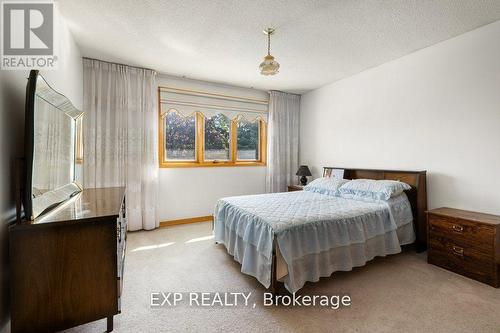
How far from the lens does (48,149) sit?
1.63 metres

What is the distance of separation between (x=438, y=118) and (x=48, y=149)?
399 centimetres

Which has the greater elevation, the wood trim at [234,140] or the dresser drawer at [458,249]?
the wood trim at [234,140]

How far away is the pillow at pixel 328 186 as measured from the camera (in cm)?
351

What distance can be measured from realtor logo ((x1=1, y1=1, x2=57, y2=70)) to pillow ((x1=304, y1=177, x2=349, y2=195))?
3.49 metres

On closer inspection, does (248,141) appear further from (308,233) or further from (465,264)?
A: (465,264)

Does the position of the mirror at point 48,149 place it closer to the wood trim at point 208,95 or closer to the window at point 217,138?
the wood trim at point 208,95

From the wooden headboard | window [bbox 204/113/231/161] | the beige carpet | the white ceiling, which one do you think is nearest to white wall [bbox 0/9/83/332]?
the beige carpet

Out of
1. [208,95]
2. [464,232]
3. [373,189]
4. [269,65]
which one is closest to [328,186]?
[373,189]

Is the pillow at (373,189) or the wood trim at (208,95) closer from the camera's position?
the pillow at (373,189)

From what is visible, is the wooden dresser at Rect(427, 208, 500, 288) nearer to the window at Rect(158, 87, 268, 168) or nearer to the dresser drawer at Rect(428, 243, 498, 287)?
the dresser drawer at Rect(428, 243, 498, 287)

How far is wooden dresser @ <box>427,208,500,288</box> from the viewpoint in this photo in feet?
7.13

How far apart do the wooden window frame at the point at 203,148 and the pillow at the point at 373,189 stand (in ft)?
6.98

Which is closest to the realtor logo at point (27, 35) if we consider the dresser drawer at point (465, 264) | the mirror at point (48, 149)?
the mirror at point (48, 149)

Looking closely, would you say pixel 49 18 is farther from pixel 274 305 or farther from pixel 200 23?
pixel 274 305
